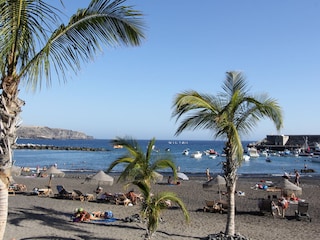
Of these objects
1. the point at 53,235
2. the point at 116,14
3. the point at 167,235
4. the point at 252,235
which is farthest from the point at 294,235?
the point at 116,14

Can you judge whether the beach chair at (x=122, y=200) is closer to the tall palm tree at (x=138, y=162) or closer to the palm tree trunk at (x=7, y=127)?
the tall palm tree at (x=138, y=162)

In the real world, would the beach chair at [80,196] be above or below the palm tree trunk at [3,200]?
below

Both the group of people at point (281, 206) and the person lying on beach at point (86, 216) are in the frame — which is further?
the group of people at point (281, 206)

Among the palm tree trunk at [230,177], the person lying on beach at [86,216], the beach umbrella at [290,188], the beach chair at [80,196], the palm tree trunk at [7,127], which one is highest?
the palm tree trunk at [7,127]

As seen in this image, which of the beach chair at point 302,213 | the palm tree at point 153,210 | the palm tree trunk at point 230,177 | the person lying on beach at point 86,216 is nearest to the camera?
the palm tree at point 153,210

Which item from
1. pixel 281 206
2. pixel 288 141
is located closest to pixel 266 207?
pixel 281 206

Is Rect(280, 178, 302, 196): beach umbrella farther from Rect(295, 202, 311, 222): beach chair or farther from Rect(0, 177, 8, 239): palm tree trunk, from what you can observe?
Rect(0, 177, 8, 239): palm tree trunk

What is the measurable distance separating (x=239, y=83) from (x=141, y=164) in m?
3.86

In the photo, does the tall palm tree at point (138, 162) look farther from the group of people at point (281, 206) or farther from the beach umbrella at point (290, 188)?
the beach umbrella at point (290, 188)

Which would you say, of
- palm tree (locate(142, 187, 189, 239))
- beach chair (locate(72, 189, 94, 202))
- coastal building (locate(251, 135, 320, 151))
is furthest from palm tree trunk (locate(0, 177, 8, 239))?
coastal building (locate(251, 135, 320, 151))

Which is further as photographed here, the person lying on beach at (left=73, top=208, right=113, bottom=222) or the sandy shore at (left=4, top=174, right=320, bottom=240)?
the person lying on beach at (left=73, top=208, right=113, bottom=222)

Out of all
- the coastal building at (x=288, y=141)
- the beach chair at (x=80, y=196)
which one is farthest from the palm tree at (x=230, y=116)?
the coastal building at (x=288, y=141)

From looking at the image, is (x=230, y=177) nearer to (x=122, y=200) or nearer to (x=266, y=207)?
(x=266, y=207)

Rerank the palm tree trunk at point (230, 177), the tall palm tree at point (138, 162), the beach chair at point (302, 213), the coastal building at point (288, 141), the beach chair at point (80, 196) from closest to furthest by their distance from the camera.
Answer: the palm tree trunk at point (230, 177) → the tall palm tree at point (138, 162) → the beach chair at point (302, 213) → the beach chair at point (80, 196) → the coastal building at point (288, 141)
